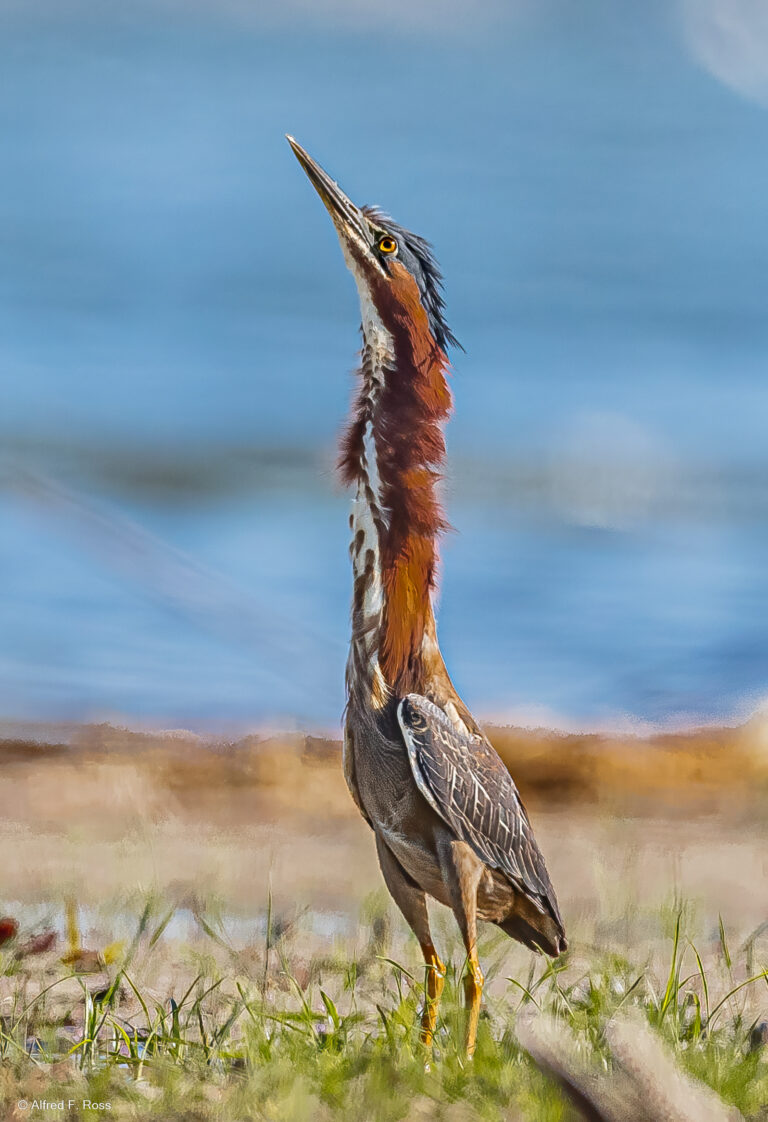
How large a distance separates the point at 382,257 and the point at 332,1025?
307cm

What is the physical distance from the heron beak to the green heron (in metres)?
0.08

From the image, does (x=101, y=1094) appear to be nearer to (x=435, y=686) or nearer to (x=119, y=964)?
(x=119, y=964)

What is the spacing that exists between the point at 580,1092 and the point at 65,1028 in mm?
2353

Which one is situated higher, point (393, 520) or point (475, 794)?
point (393, 520)

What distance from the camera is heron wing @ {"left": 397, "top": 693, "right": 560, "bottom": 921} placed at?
4.15 m

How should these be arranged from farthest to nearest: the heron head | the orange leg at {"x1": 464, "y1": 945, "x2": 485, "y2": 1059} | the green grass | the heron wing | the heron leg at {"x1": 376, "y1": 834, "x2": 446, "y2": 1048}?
the heron head, the heron leg at {"x1": 376, "y1": 834, "x2": 446, "y2": 1048}, the heron wing, the orange leg at {"x1": 464, "y1": 945, "x2": 485, "y2": 1059}, the green grass

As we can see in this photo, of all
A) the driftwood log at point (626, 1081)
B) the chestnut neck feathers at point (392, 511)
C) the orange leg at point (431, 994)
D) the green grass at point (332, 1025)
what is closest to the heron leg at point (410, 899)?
the orange leg at point (431, 994)

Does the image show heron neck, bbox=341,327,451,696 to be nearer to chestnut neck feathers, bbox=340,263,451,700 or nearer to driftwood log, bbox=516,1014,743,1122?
chestnut neck feathers, bbox=340,263,451,700

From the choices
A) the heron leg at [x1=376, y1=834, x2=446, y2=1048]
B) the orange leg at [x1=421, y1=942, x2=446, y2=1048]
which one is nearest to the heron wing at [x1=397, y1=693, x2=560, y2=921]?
the heron leg at [x1=376, y1=834, x2=446, y2=1048]

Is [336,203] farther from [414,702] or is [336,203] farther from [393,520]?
[414,702]

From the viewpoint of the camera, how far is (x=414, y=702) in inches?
167

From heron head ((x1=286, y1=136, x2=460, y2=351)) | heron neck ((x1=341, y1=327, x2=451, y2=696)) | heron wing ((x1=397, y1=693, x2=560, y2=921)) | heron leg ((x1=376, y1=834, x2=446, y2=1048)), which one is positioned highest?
heron head ((x1=286, y1=136, x2=460, y2=351))

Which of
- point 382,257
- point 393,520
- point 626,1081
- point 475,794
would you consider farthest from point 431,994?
point 382,257

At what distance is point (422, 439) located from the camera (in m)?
4.50
